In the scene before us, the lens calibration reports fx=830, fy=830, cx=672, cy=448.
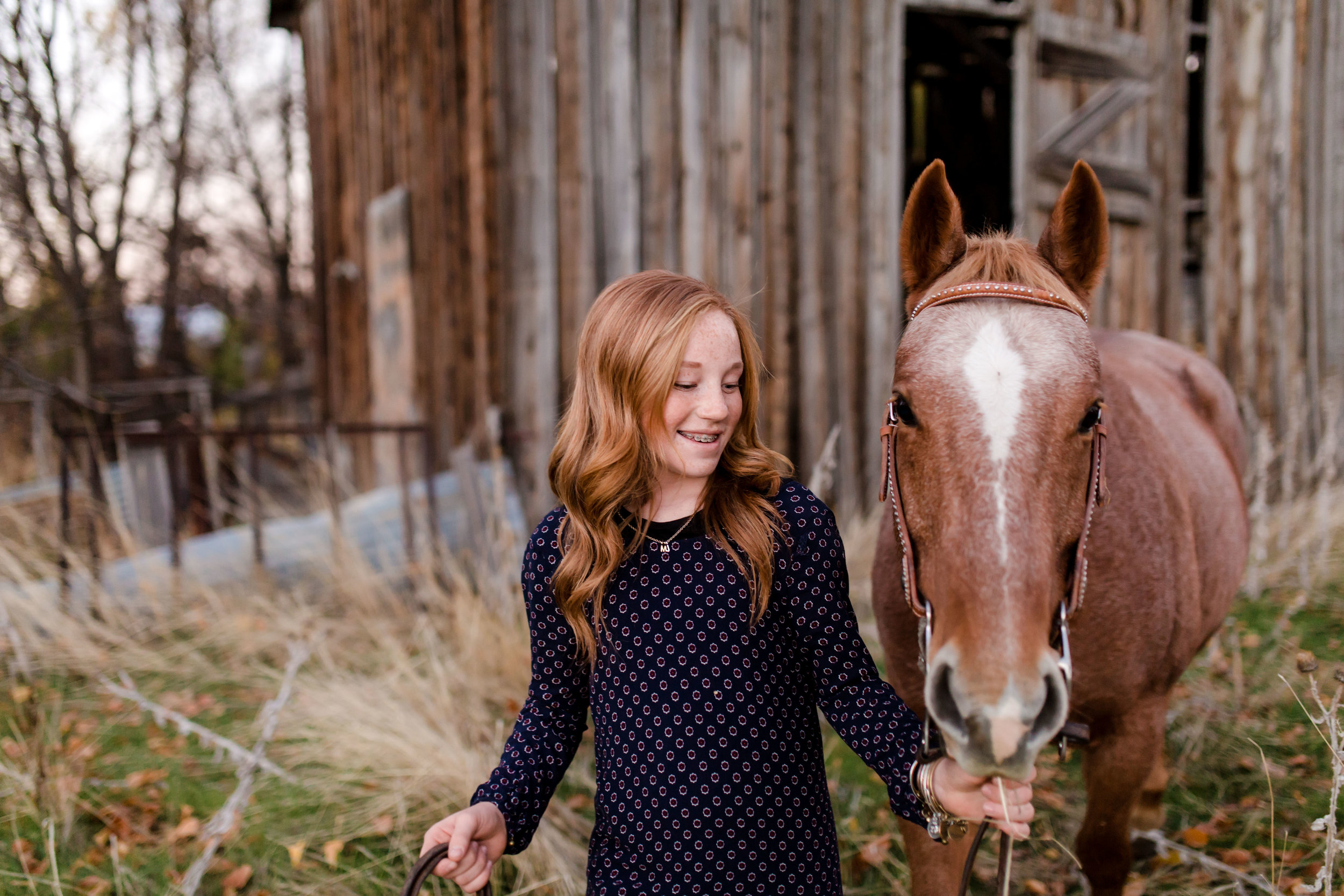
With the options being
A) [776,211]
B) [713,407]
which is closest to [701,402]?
[713,407]

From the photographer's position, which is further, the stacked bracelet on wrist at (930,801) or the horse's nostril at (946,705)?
the stacked bracelet on wrist at (930,801)

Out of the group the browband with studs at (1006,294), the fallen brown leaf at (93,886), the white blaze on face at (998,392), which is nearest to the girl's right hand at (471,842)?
the white blaze on face at (998,392)

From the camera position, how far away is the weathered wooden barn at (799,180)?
456 centimetres

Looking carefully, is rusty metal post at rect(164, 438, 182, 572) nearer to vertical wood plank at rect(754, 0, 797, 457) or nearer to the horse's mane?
vertical wood plank at rect(754, 0, 797, 457)

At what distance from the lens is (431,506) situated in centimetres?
474

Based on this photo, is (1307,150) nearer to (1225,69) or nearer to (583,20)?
(1225,69)

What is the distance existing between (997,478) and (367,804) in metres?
2.37

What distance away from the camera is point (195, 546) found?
15.7 feet

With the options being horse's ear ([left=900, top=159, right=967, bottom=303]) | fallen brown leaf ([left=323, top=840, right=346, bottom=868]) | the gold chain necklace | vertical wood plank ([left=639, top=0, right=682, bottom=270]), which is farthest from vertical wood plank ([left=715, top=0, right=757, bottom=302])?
the gold chain necklace

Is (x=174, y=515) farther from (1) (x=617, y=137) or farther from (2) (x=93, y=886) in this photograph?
(1) (x=617, y=137)

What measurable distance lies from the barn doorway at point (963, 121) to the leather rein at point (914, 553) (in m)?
6.13

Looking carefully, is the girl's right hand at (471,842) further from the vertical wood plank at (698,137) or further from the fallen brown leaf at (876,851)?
the vertical wood plank at (698,137)

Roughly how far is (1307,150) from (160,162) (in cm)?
1094

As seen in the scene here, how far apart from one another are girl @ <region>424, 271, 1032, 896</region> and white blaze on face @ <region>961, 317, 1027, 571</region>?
350 millimetres
